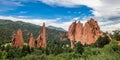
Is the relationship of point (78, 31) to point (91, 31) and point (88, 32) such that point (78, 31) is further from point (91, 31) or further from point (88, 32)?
point (91, 31)

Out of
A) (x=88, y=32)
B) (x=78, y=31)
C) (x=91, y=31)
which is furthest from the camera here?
(x=78, y=31)

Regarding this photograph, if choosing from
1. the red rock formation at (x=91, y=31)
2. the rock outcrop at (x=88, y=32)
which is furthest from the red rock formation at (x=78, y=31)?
the red rock formation at (x=91, y=31)

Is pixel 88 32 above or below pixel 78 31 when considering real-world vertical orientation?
below

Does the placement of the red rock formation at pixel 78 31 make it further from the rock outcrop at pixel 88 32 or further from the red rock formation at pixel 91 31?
the red rock formation at pixel 91 31

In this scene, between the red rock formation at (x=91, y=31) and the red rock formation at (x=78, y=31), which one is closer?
the red rock formation at (x=91, y=31)

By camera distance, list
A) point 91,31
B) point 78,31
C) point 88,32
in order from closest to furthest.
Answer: point 91,31 < point 88,32 < point 78,31

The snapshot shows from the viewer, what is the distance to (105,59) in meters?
26.3

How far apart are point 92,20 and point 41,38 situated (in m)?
36.5

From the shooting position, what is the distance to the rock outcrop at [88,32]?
439 feet

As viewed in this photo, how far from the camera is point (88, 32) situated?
138 metres

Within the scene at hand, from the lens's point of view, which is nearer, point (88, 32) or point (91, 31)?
point (91, 31)

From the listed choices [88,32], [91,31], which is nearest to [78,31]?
[88,32]

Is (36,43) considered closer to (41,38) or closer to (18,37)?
(41,38)

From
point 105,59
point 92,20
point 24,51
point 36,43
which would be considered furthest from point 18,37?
point 105,59
